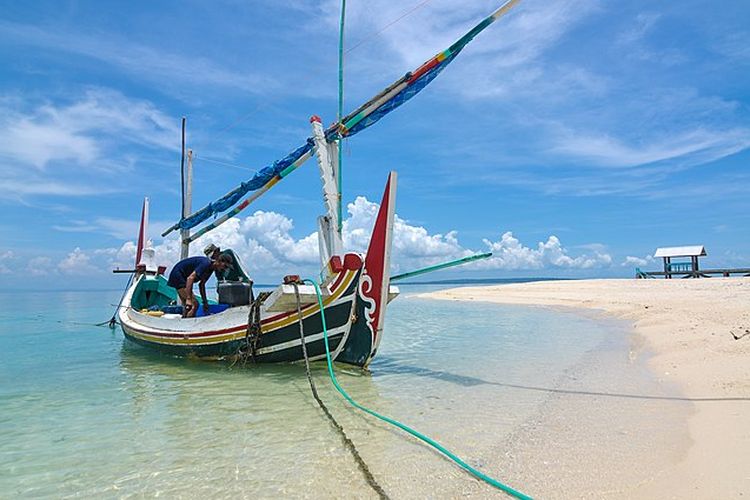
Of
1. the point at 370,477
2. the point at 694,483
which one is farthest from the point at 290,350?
the point at 694,483

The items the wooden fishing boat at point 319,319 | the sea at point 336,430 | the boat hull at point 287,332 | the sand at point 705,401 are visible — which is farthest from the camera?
the boat hull at point 287,332

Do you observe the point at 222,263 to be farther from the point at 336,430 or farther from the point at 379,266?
A: the point at 336,430

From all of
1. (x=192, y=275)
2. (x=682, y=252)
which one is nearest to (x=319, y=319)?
(x=192, y=275)

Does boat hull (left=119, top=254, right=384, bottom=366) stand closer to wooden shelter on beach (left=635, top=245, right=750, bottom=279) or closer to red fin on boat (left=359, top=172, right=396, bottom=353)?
red fin on boat (left=359, top=172, right=396, bottom=353)

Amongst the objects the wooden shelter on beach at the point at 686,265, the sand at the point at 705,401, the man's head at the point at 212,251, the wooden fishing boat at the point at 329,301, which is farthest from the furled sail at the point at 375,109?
the wooden shelter on beach at the point at 686,265

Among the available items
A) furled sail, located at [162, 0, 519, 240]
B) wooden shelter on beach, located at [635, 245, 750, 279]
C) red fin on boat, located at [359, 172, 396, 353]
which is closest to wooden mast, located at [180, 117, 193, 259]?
furled sail, located at [162, 0, 519, 240]

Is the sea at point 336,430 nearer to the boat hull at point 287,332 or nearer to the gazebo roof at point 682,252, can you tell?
the boat hull at point 287,332

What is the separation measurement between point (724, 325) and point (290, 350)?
9453 mm

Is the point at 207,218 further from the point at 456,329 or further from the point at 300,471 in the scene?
the point at 300,471

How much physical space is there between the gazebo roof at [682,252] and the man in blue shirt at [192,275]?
42567 millimetres

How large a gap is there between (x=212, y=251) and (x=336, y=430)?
6.27 metres

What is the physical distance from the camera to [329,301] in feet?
26.3

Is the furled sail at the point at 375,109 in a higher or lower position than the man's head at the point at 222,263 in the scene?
higher

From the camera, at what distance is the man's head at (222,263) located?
10.1 m
